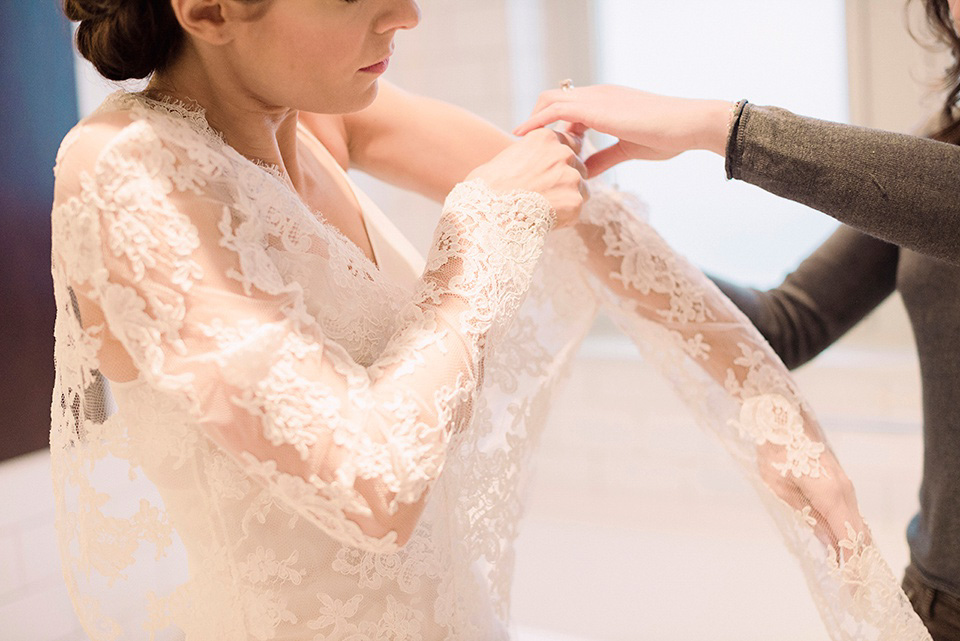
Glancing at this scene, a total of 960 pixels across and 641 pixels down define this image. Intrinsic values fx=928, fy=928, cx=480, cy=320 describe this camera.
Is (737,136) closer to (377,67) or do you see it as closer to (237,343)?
(377,67)

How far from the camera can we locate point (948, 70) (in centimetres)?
109

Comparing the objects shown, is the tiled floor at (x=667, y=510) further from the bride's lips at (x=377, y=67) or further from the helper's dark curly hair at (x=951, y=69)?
the bride's lips at (x=377, y=67)

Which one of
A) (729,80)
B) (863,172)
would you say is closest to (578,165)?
(863,172)

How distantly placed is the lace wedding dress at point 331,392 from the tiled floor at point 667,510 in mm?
711

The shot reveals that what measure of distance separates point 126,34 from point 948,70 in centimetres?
91

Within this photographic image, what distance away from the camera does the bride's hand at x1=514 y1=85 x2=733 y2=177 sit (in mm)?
856

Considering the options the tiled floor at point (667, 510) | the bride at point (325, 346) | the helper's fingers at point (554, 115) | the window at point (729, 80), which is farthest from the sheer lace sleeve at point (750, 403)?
the window at point (729, 80)

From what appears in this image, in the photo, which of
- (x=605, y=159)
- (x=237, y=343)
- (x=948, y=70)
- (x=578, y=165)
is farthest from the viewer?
(x=948, y=70)

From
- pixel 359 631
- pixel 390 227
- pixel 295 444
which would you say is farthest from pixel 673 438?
pixel 295 444

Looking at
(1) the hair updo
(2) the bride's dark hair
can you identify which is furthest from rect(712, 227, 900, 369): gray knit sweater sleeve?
(1) the hair updo

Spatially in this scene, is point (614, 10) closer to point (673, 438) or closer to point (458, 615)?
point (673, 438)

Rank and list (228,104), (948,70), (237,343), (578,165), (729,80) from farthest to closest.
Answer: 1. (729,80)
2. (948,70)
3. (578,165)
4. (228,104)
5. (237,343)

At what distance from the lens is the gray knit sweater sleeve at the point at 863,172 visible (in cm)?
81

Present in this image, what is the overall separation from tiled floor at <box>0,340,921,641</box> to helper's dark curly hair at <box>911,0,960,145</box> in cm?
89
